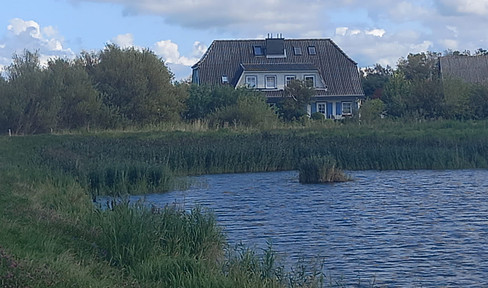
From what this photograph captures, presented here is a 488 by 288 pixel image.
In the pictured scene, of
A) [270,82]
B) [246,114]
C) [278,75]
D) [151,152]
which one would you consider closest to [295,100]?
[278,75]

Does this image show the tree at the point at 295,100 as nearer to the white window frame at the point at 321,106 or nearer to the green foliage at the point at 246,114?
the white window frame at the point at 321,106

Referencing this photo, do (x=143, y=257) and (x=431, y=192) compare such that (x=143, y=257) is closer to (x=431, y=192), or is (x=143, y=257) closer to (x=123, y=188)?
(x=123, y=188)

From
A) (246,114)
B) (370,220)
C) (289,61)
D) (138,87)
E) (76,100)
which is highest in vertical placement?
(289,61)

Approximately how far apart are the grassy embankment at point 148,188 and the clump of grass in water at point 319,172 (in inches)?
164

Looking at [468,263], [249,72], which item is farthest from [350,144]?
[249,72]

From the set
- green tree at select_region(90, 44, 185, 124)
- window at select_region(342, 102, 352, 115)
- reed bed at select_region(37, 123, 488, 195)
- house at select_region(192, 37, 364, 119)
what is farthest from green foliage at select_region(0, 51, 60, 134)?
window at select_region(342, 102, 352, 115)

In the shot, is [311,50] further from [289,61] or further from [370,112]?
[370,112]

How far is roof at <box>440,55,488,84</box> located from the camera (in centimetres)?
6856

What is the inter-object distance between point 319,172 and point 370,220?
340 inches

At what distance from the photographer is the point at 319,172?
27969 mm

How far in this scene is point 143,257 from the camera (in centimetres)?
1177

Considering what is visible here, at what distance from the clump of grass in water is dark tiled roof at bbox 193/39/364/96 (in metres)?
36.6

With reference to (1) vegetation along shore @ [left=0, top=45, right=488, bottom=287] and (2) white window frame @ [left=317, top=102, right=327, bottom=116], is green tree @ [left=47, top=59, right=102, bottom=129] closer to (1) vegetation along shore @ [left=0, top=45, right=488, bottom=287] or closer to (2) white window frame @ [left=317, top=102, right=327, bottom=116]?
(1) vegetation along shore @ [left=0, top=45, right=488, bottom=287]

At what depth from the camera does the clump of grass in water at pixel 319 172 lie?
28000mm
